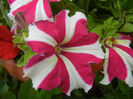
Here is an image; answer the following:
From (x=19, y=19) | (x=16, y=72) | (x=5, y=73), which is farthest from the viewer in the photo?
(x=5, y=73)

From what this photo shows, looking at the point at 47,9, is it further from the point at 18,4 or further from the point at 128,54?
the point at 128,54

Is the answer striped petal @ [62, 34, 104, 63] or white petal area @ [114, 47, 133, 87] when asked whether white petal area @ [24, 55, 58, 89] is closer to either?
striped petal @ [62, 34, 104, 63]

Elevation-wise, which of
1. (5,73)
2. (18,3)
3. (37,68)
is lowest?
(5,73)

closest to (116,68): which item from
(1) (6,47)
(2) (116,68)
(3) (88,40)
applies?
(2) (116,68)

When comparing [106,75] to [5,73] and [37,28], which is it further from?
[5,73]

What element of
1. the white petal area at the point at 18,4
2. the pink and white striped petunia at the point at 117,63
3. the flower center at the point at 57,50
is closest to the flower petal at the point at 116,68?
the pink and white striped petunia at the point at 117,63

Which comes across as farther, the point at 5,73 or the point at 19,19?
→ the point at 5,73

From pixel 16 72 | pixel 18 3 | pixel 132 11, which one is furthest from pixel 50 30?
pixel 132 11

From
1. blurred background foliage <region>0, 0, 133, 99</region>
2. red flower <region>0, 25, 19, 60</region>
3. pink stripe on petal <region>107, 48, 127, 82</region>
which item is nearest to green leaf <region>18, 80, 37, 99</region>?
blurred background foliage <region>0, 0, 133, 99</region>

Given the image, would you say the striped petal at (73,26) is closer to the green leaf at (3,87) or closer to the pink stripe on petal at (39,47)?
the pink stripe on petal at (39,47)
